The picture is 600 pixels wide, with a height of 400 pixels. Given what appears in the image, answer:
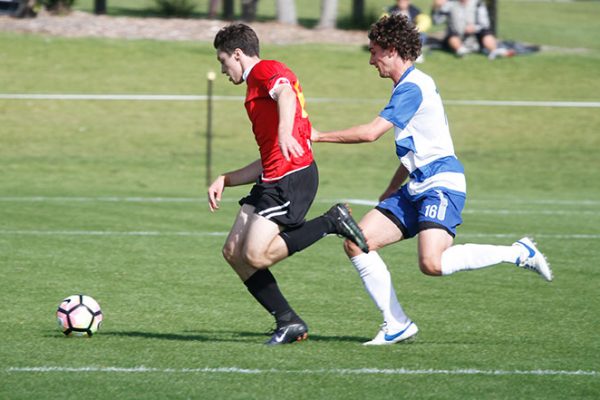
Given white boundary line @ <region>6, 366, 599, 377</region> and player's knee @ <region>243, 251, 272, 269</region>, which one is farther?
player's knee @ <region>243, 251, 272, 269</region>

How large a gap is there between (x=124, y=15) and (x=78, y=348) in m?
23.3

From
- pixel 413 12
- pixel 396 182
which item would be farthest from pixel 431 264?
pixel 413 12

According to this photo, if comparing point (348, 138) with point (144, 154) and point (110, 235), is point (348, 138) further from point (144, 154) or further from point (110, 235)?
point (144, 154)

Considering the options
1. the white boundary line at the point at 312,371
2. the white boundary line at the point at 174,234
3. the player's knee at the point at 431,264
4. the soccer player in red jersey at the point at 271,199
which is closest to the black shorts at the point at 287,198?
the soccer player in red jersey at the point at 271,199

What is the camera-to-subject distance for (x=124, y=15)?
29.8 m

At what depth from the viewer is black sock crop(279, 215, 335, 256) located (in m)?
7.51

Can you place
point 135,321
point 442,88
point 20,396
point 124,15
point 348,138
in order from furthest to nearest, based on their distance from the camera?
1. point 124,15
2. point 442,88
3. point 135,321
4. point 348,138
5. point 20,396

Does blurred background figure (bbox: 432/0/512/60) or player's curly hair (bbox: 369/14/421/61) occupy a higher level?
player's curly hair (bbox: 369/14/421/61)

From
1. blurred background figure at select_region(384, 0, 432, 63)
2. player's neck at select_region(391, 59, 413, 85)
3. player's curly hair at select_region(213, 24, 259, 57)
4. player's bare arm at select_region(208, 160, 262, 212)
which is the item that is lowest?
blurred background figure at select_region(384, 0, 432, 63)

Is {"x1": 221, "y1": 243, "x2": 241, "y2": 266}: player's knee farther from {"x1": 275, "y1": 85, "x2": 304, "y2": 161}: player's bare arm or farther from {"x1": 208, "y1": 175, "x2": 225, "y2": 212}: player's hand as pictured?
{"x1": 275, "y1": 85, "x2": 304, "y2": 161}: player's bare arm

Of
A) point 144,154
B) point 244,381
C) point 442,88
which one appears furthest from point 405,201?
point 442,88

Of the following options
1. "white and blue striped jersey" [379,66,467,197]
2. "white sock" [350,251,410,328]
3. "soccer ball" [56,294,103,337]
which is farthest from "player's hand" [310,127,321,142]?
"soccer ball" [56,294,103,337]

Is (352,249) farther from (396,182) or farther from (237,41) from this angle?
(237,41)

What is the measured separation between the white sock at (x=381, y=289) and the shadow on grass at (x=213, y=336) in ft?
1.10
